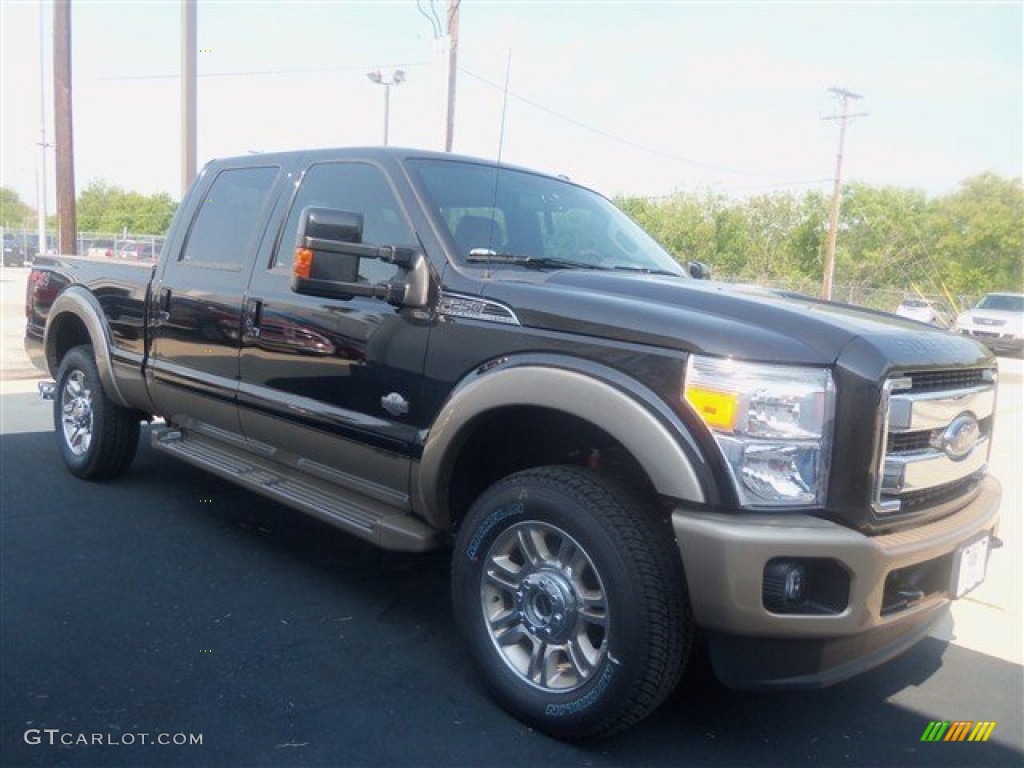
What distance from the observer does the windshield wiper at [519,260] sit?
3.50 m

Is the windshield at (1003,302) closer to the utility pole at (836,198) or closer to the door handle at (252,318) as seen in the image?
the utility pole at (836,198)

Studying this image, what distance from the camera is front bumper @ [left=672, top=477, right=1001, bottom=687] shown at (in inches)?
97.6

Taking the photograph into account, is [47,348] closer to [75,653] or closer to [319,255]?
[75,653]

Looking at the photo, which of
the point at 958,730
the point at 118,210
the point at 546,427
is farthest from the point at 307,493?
the point at 118,210

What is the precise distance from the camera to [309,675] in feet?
10.8

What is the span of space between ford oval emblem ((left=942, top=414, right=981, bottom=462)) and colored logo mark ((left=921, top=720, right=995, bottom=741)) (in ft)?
3.29

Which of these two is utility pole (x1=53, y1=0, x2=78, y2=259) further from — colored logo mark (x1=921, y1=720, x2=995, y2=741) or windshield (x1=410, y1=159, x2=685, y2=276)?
colored logo mark (x1=921, y1=720, x2=995, y2=741)

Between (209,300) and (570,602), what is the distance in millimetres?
2556

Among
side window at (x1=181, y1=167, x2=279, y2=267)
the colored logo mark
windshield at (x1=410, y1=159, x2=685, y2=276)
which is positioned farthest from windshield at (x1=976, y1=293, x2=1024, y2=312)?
side window at (x1=181, y1=167, x2=279, y2=267)

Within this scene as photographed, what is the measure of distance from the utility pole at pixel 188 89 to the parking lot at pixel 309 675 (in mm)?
9980

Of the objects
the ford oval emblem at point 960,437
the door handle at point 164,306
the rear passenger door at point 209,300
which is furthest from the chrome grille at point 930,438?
the door handle at point 164,306

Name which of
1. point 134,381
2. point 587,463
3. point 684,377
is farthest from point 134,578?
point 684,377

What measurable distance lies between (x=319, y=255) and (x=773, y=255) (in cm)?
4185

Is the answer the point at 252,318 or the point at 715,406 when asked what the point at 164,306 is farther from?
the point at 715,406
